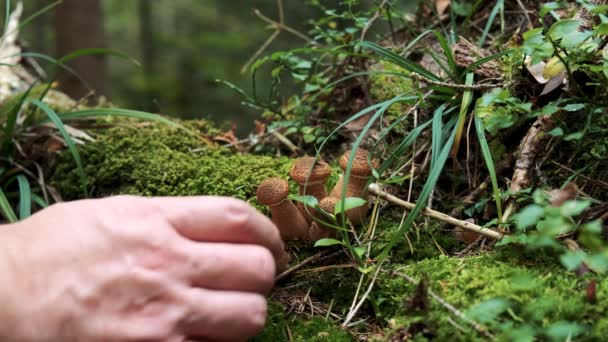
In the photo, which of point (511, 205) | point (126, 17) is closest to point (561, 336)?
point (511, 205)

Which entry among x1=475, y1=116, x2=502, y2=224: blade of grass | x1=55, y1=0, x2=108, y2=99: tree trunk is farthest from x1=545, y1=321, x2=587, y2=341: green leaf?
x1=55, y1=0, x2=108, y2=99: tree trunk

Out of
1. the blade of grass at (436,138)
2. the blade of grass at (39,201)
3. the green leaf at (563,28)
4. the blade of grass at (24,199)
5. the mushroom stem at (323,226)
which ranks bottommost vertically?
the blade of grass at (39,201)

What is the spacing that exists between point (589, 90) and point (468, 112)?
13.1 inches

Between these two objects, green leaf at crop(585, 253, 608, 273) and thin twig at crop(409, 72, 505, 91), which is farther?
thin twig at crop(409, 72, 505, 91)

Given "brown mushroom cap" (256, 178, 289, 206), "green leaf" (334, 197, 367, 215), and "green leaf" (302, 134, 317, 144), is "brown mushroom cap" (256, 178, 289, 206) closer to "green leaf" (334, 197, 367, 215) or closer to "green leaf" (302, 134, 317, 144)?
"green leaf" (334, 197, 367, 215)

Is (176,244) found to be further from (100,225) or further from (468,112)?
(468,112)

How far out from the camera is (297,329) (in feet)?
4.14

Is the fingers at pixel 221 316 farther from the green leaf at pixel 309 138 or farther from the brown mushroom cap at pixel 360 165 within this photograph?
the green leaf at pixel 309 138

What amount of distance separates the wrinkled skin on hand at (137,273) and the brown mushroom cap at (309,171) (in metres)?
0.34

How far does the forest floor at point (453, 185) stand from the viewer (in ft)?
3.36

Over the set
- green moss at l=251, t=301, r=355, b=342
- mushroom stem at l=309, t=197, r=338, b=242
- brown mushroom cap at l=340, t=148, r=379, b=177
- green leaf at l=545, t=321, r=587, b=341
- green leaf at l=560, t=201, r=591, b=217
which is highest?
green leaf at l=560, t=201, r=591, b=217

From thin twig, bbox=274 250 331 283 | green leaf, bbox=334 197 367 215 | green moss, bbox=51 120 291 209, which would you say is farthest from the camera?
green moss, bbox=51 120 291 209

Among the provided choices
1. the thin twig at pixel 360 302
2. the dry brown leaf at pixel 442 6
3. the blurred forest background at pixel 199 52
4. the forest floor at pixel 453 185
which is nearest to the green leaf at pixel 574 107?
the forest floor at pixel 453 185

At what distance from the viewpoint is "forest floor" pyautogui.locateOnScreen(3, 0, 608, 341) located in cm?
102
